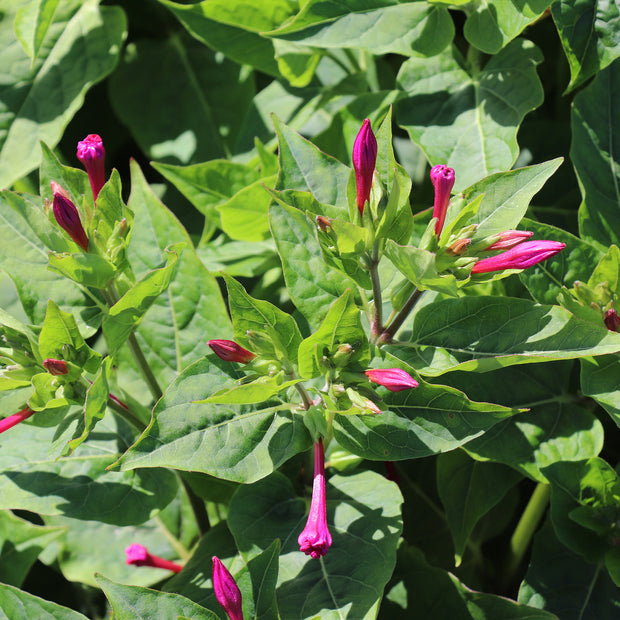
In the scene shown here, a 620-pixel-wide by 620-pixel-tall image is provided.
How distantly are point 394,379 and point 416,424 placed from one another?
13 centimetres

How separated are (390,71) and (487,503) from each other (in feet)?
3.09

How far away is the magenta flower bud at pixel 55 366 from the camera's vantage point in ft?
2.81

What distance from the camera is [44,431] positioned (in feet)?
3.61

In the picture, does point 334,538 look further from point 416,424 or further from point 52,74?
point 52,74

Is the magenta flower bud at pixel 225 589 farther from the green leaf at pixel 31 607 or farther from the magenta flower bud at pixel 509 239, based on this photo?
the magenta flower bud at pixel 509 239

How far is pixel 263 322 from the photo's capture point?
2.84 ft

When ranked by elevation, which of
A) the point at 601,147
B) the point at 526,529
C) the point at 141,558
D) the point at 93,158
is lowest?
the point at 526,529

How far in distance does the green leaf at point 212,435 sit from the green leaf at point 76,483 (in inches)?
8.8

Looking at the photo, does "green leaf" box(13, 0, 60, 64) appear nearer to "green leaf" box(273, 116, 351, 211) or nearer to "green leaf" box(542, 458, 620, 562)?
"green leaf" box(273, 116, 351, 211)

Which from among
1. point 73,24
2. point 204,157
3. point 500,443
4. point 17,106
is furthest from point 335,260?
point 73,24

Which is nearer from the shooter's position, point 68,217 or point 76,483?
point 68,217

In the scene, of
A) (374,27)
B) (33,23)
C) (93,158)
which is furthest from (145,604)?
(33,23)

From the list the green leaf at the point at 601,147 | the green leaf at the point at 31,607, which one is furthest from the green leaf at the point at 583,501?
the green leaf at the point at 31,607

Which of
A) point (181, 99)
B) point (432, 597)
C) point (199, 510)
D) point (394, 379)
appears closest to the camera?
point (394, 379)
